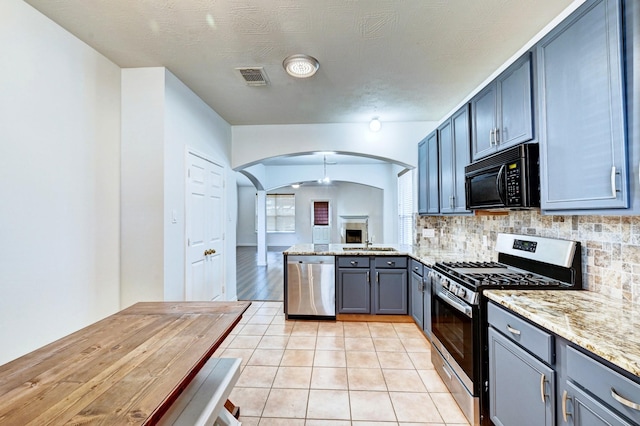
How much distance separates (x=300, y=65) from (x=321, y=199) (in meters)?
8.06

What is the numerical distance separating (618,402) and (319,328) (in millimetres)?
2770

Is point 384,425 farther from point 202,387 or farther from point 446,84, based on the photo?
point 446,84

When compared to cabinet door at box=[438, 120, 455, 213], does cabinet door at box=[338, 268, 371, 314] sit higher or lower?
lower

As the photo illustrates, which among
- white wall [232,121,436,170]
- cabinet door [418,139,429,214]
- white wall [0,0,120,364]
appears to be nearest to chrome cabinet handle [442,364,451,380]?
cabinet door [418,139,429,214]

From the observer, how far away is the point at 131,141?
2559 millimetres

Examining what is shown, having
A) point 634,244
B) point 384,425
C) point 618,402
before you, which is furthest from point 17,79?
point 634,244

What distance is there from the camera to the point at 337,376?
239cm

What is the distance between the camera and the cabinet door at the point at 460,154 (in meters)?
2.61

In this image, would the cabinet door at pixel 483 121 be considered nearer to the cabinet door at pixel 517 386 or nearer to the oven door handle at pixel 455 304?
the oven door handle at pixel 455 304

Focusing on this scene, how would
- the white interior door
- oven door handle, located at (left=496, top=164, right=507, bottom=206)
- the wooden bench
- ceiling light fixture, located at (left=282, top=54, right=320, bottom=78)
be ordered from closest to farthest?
the wooden bench < oven door handle, located at (left=496, top=164, right=507, bottom=206) < ceiling light fixture, located at (left=282, top=54, right=320, bottom=78) < the white interior door

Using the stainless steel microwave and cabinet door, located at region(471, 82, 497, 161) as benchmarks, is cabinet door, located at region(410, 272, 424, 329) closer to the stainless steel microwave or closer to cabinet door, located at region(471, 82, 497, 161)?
the stainless steel microwave

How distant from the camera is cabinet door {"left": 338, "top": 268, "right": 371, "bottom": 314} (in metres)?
3.54

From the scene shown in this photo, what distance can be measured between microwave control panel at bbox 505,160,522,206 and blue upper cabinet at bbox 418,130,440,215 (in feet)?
4.80

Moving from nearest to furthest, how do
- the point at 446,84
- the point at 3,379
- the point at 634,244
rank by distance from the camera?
the point at 3,379 < the point at 634,244 < the point at 446,84
